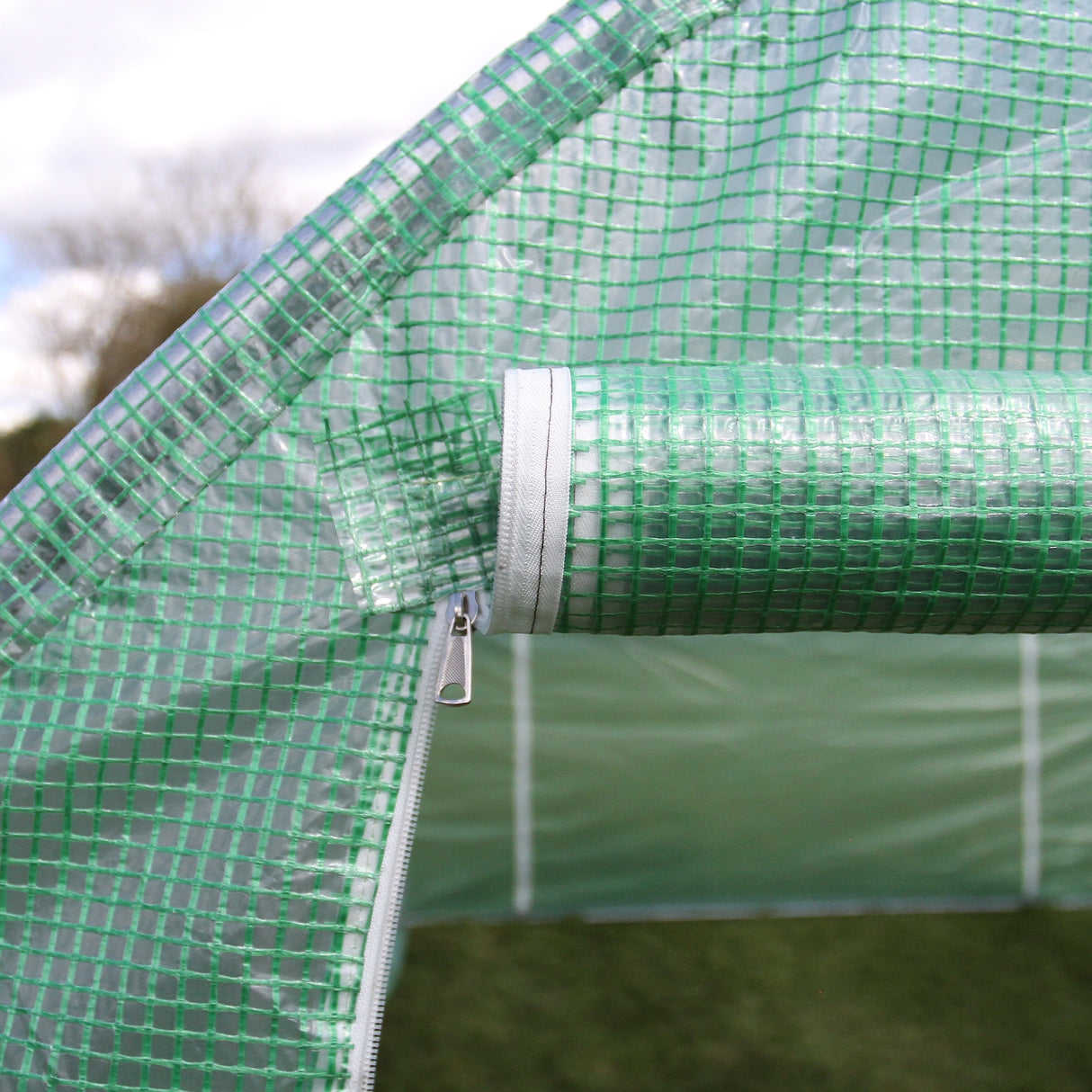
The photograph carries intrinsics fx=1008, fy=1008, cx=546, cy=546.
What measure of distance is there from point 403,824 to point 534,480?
383 mm

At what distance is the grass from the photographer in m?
3.00

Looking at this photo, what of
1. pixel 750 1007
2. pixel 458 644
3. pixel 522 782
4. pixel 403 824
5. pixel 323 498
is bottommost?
pixel 750 1007

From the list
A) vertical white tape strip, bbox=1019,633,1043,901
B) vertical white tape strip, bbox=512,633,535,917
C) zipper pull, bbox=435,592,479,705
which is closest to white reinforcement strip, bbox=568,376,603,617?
zipper pull, bbox=435,592,479,705

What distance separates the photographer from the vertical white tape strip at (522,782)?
3.66 meters

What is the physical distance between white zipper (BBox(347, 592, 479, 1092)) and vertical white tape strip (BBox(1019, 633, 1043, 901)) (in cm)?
331

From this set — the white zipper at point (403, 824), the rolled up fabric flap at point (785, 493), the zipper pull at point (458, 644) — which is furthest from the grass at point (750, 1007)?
the rolled up fabric flap at point (785, 493)

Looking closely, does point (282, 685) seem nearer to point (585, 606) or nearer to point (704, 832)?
point (585, 606)

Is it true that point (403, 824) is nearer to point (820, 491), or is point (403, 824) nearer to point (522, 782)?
point (820, 491)

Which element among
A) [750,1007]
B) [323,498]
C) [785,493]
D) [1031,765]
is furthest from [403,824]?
[1031,765]

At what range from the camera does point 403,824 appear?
0.99 meters

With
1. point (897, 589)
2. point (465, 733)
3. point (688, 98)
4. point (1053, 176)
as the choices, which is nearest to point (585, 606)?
point (897, 589)

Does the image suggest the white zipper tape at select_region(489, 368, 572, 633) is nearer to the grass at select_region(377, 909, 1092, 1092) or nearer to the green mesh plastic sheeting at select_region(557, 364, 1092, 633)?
the green mesh plastic sheeting at select_region(557, 364, 1092, 633)

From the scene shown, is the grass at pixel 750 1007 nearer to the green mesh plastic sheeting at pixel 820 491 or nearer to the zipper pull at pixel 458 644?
the zipper pull at pixel 458 644

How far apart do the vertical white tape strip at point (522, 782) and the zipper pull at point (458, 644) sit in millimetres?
2610
